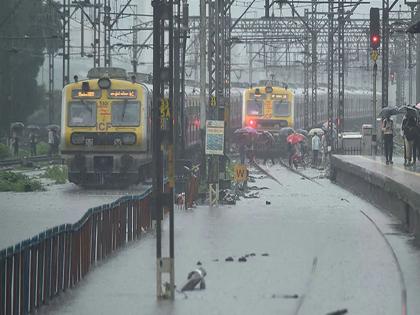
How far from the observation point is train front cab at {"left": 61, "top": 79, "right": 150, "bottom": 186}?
113ft

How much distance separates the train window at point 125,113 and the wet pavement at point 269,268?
8.16m

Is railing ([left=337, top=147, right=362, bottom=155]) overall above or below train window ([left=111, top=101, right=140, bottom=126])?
below

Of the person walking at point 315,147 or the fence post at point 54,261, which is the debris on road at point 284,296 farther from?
the person walking at point 315,147

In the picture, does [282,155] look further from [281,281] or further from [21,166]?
[281,281]

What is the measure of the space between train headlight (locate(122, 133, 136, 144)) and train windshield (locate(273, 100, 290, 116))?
27.8m

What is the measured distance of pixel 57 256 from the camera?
13.7 meters

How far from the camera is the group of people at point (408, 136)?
30031 millimetres

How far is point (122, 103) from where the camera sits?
35.0 metres

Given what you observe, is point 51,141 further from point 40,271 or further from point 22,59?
point 40,271

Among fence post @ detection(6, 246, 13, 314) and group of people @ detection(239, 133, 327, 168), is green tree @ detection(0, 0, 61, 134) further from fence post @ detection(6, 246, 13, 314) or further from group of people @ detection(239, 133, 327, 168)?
fence post @ detection(6, 246, 13, 314)

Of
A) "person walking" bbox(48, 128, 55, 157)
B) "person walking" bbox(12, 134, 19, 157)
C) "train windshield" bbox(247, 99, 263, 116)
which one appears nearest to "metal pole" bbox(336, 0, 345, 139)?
"train windshield" bbox(247, 99, 263, 116)

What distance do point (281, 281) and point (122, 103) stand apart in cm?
2036

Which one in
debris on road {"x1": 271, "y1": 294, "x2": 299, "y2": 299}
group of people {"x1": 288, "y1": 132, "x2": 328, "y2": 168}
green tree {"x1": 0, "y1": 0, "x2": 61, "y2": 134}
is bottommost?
debris on road {"x1": 271, "y1": 294, "x2": 299, "y2": 299}

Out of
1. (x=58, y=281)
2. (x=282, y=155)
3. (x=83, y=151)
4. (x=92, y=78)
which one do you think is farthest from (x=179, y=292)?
(x=282, y=155)
